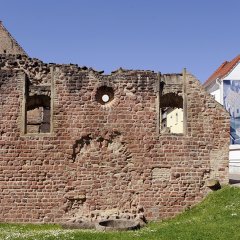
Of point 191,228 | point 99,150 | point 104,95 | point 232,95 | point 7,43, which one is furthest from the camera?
point 232,95

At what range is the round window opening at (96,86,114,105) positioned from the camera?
14259 mm

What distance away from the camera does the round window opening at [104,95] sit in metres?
14.3

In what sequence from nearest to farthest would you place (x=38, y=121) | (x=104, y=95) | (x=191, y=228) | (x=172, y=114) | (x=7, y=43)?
(x=191, y=228)
(x=104, y=95)
(x=38, y=121)
(x=7, y=43)
(x=172, y=114)

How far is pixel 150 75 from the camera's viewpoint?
47.0 ft

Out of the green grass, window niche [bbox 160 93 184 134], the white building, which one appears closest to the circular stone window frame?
window niche [bbox 160 93 184 134]

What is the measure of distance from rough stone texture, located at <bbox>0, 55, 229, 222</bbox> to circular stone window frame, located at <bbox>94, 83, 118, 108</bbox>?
0.06 meters

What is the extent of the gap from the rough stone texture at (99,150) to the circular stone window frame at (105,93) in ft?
0.18

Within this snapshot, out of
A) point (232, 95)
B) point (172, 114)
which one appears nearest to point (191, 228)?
point (232, 95)

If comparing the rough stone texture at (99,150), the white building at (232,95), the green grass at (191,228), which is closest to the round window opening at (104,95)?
the rough stone texture at (99,150)

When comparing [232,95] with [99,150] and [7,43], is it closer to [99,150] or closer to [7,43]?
[7,43]

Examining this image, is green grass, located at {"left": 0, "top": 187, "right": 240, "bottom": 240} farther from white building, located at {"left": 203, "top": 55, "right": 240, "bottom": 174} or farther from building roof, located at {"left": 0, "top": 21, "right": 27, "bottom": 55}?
building roof, located at {"left": 0, "top": 21, "right": 27, "bottom": 55}

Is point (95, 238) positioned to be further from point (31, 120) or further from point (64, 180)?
point (31, 120)

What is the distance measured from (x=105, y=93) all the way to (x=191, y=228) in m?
5.30

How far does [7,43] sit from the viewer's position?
25.2m
